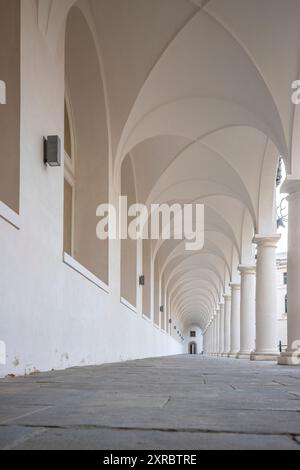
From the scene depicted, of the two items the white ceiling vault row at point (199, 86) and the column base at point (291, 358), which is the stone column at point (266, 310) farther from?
the column base at point (291, 358)

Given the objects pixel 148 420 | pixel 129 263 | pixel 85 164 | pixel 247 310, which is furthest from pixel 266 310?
pixel 148 420

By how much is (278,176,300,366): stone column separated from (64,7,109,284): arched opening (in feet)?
12.7

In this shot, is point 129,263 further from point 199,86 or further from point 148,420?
point 148,420

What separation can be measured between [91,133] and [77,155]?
58 centimetres

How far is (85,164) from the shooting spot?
11.8 m

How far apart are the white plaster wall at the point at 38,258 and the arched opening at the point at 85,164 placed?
7.91ft

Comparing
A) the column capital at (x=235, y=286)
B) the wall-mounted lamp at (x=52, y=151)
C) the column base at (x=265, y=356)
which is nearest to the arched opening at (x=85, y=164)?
the wall-mounted lamp at (x=52, y=151)

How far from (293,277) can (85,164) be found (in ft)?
16.6

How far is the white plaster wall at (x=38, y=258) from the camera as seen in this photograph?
17.6 ft

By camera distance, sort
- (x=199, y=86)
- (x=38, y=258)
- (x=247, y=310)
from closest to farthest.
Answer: (x=38, y=258) < (x=199, y=86) < (x=247, y=310)

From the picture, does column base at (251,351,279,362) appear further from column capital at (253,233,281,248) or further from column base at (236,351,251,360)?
column base at (236,351,251,360)

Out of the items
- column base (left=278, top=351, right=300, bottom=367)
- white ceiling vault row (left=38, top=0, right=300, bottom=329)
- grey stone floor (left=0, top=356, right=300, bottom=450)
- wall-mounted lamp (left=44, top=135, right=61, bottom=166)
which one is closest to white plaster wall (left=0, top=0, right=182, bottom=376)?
wall-mounted lamp (left=44, top=135, right=61, bottom=166)

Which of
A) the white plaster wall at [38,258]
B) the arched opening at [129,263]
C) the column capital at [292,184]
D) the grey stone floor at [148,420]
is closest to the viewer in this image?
the grey stone floor at [148,420]

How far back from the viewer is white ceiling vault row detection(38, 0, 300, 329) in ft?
32.8
